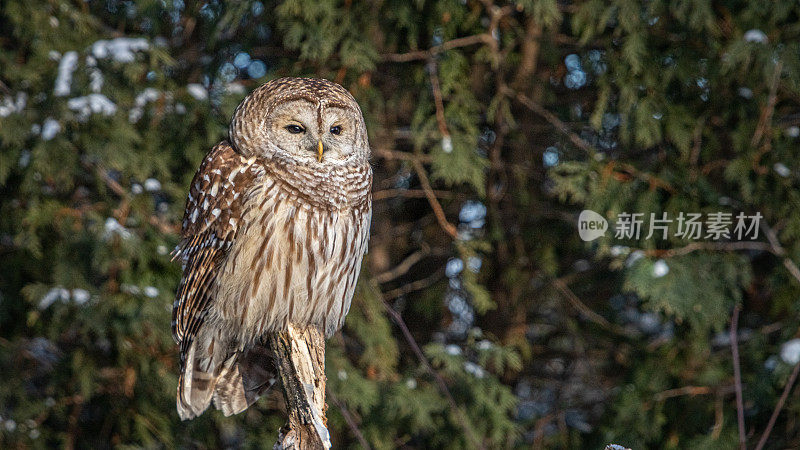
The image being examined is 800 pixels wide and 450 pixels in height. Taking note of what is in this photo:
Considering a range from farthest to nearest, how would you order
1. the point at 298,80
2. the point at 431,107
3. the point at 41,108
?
the point at 431,107, the point at 41,108, the point at 298,80

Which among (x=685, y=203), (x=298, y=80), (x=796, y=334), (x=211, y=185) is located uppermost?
(x=298, y=80)

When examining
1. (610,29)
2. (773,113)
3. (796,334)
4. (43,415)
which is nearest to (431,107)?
(610,29)

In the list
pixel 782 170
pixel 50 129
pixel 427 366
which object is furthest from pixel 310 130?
pixel 782 170

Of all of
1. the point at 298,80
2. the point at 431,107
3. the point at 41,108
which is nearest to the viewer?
the point at 298,80

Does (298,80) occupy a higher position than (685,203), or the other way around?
(298,80)

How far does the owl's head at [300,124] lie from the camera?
324 centimetres

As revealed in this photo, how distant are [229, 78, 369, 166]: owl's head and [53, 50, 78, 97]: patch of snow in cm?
179

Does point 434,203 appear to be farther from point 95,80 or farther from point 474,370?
point 95,80

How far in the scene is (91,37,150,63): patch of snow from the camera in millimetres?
4793

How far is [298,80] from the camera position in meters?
3.31

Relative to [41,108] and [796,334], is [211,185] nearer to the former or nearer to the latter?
[41,108]

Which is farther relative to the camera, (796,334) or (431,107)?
(431,107)

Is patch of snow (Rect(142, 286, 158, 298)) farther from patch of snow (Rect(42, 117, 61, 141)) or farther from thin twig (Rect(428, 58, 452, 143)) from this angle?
thin twig (Rect(428, 58, 452, 143))

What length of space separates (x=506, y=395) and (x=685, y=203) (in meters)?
1.52
